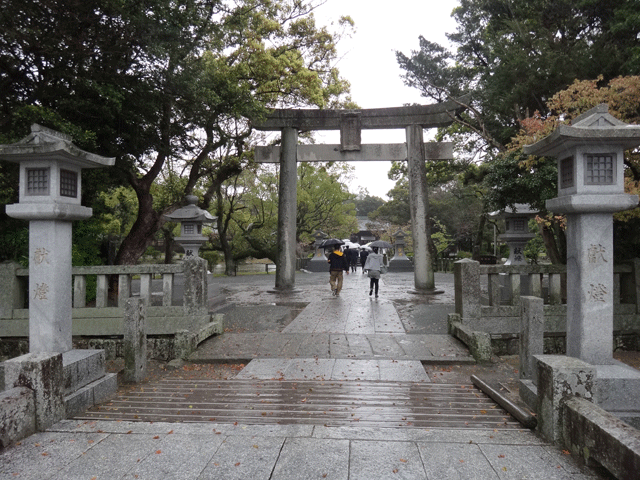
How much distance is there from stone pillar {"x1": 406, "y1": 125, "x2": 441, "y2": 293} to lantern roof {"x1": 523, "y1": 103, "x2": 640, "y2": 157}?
9.31 metres

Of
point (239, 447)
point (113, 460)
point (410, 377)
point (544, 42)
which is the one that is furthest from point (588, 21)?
point (113, 460)

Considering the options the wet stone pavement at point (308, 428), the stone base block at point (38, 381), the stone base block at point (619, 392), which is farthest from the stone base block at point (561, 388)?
the stone base block at point (38, 381)

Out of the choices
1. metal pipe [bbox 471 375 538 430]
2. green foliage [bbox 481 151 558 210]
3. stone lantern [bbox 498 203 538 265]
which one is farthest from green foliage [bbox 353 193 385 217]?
metal pipe [bbox 471 375 538 430]

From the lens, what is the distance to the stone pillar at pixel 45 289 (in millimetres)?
5242

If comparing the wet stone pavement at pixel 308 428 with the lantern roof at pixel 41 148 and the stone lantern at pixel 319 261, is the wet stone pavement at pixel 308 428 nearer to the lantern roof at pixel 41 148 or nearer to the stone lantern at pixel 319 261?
the lantern roof at pixel 41 148

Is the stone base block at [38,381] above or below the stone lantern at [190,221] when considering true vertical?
below

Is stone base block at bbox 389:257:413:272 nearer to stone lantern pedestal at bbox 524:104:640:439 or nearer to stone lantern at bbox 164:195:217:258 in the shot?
stone lantern at bbox 164:195:217:258

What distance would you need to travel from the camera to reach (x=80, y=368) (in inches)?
190

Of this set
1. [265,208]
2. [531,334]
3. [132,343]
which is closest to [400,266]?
[265,208]

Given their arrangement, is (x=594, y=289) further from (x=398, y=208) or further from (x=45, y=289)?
(x=398, y=208)

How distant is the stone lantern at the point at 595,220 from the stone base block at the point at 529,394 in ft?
2.11

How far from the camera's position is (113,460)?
3.35 metres

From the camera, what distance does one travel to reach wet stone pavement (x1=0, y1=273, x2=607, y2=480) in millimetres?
3221

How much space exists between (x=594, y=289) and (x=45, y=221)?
643cm
